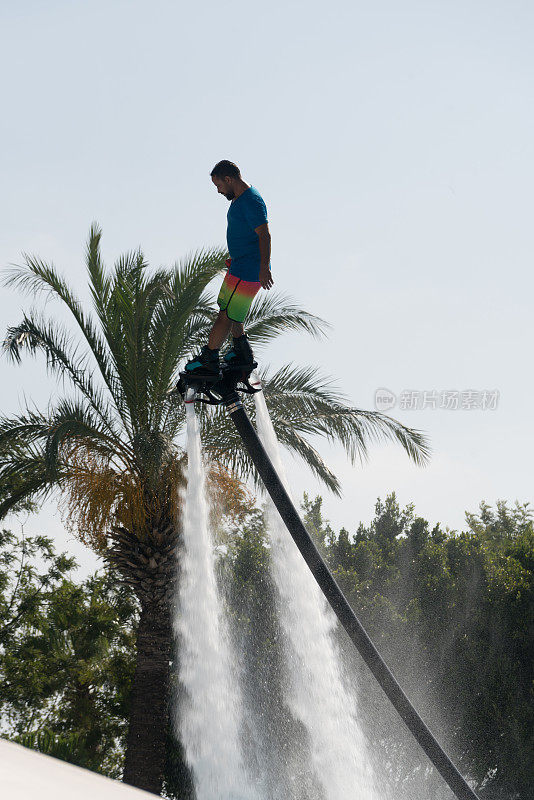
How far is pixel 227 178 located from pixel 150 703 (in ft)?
32.3

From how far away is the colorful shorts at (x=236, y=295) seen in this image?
468 centimetres

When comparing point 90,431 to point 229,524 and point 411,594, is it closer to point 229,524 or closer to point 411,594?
point 229,524

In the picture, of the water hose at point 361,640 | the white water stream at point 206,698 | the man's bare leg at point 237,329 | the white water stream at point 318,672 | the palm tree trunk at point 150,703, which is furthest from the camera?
the palm tree trunk at point 150,703

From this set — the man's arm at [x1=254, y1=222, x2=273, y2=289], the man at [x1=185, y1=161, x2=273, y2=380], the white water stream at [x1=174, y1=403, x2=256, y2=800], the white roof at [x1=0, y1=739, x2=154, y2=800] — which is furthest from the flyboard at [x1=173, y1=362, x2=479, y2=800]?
the white water stream at [x1=174, y1=403, x2=256, y2=800]

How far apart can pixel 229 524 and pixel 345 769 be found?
245 inches

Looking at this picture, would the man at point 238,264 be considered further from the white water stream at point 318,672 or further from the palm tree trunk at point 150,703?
the palm tree trunk at point 150,703

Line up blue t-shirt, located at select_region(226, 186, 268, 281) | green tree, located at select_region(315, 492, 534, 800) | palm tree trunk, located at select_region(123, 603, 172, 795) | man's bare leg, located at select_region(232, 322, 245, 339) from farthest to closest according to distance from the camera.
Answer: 1. green tree, located at select_region(315, 492, 534, 800)
2. palm tree trunk, located at select_region(123, 603, 172, 795)
3. man's bare leg, located at select_region(232, 322, 245, 339)
4. blue t-shirt, located at select_region(226, 186, 268, 281)

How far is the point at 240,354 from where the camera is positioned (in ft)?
16.1

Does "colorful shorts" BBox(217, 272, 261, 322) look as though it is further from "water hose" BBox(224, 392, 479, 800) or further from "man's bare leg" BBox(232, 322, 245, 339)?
"water hose" BBox(224, 392, 479, 800)

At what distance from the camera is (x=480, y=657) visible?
17484 millimetres

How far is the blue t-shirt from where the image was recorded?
4496 millimetres

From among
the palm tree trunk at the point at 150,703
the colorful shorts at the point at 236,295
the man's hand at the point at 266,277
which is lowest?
the palm tree trunk at the point at 150,703

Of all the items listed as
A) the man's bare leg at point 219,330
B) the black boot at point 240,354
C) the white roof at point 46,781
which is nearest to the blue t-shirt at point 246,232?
the man's bare leg at point 219,330

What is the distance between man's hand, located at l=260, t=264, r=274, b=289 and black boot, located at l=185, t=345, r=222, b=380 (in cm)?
54
